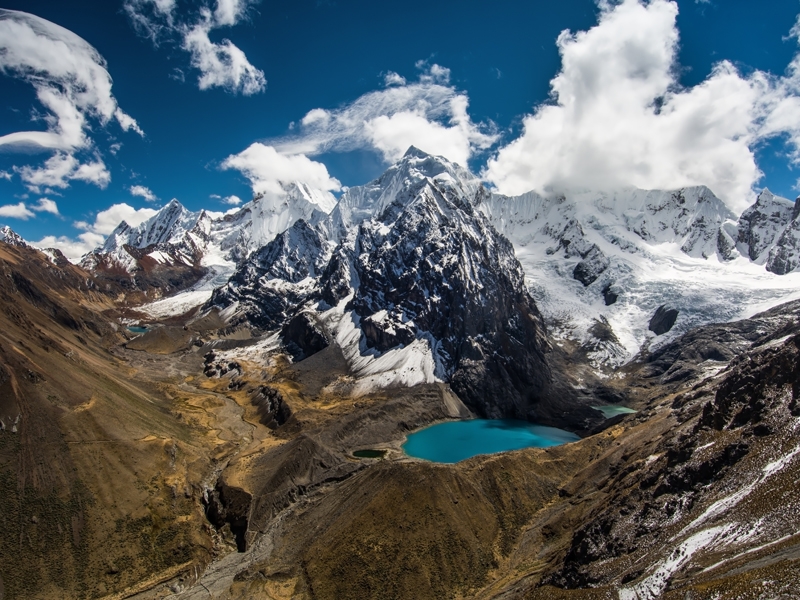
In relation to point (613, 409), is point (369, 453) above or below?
above

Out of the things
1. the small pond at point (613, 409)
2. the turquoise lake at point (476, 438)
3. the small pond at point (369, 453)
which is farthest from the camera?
the small pond at point (613, 409)

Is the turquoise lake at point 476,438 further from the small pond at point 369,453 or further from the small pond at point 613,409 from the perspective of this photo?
the small pond at point 613,409

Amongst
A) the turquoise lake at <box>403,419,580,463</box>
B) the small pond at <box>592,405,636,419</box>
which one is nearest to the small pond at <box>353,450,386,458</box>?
the turquoise lake at <box>403,419,580,463</box>

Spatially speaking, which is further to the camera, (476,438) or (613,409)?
(613,409)

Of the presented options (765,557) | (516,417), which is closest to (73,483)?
(765,557)

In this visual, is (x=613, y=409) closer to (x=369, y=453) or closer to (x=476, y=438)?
(x=476, y=438)

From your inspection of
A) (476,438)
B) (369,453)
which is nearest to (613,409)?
(476,438)

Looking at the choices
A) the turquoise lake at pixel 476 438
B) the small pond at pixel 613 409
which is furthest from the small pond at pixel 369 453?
the small pond at pixel 613 409
